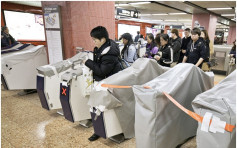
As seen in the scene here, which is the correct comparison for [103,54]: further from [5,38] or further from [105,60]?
[5,38]

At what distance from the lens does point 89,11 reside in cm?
354

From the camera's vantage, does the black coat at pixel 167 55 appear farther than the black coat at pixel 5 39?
No

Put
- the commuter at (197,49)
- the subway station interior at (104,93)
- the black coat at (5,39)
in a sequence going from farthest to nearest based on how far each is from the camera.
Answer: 1. the black coat at (5,39)
2. the commuter at (197,49)
3. the subway station interior at (104,93)

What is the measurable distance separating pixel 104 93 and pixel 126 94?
1.18 ft

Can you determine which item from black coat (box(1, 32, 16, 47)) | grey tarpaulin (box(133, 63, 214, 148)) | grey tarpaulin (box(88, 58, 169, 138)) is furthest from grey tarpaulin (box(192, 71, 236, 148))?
black coat (box(1, 32, 16, 47))

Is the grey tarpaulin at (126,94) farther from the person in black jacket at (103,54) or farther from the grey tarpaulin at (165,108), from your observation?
the grey tarpaulin at (165,108)

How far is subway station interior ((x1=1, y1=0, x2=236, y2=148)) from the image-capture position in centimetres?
153

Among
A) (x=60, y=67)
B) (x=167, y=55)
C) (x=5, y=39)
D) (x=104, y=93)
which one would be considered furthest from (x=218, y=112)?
(x=5, y=39)

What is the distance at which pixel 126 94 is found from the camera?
84.6 inches

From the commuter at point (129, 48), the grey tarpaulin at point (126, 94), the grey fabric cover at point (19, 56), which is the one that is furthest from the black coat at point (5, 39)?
the grey tarpaulin at point (126, 94)

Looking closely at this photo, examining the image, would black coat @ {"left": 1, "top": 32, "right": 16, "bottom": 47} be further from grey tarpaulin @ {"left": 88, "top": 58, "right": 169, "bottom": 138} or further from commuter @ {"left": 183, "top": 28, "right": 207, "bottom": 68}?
commuter @ {"left": 183, "top": 28, "right": 207, "bottom": 68}

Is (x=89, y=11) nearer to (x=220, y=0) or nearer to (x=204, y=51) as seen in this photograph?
(x=204, y=51)

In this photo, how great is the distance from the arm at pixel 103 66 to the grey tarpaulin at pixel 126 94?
0.16m

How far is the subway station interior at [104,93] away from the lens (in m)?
1.53
